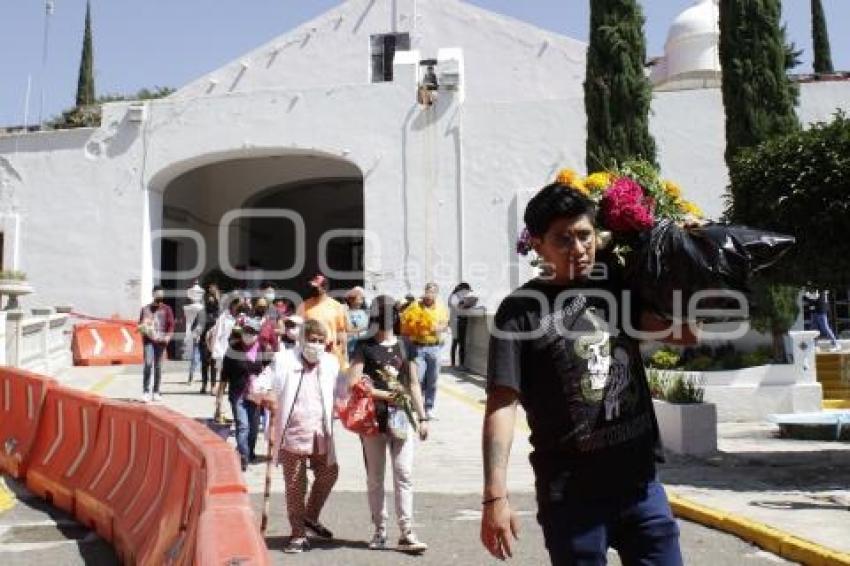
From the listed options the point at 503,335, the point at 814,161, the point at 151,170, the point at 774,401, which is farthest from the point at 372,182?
the point at 503,335

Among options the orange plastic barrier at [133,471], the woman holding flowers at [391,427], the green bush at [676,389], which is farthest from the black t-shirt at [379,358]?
the green bush at [676,389]

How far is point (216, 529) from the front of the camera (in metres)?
3.01

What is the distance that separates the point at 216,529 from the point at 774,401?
443 inches

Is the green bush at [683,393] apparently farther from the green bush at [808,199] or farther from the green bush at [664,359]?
the green bush at [664,359]

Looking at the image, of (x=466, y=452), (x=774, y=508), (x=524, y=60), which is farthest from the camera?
(x=524, y=60)

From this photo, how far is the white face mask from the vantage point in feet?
21.8

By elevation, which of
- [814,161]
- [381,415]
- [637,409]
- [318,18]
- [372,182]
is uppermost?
[318,18]

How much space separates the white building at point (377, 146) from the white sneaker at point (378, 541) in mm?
14795

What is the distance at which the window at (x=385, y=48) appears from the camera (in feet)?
82.9

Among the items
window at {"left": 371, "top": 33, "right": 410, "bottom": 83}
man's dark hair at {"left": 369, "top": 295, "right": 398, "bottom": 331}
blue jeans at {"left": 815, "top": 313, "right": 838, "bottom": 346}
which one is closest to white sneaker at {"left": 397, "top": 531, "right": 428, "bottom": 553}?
man's dark hair at {"left": 369, "top": 295, "right": 398, "bottom": 331}

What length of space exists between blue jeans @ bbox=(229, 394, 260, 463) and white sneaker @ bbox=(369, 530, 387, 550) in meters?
3.27

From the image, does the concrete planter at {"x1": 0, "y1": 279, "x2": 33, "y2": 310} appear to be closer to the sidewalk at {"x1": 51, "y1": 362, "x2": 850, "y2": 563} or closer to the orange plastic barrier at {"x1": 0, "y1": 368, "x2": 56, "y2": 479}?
the sidewalk at {"x1": 51, "y1": 362, "x2": 850, "y2": 563}

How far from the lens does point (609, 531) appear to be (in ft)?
9.91

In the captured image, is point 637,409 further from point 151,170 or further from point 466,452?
point 151,170
